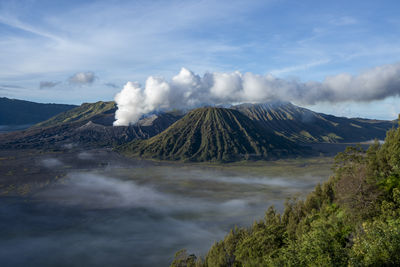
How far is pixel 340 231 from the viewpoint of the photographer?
1873 inches

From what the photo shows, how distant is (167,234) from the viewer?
7888 centimetres

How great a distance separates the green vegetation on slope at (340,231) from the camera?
32.3 metres

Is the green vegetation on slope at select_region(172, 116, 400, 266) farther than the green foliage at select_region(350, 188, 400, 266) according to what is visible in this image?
Yes

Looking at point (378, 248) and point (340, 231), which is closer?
point (378, 248)

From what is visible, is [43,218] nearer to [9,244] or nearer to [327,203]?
[9,244]

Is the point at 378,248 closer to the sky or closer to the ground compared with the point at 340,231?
closer to the sky

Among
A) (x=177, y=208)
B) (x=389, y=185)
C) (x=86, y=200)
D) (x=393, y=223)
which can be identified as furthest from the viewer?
(x=86, y=200)

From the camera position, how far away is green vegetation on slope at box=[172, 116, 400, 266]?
32312 mm

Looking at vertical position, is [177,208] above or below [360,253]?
below

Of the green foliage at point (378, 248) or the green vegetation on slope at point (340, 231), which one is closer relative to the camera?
the green foliage at point (378, 248)

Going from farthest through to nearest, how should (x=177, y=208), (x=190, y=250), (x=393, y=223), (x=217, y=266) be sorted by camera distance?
(x=177, y=208) → (x=190, y=250) → (x=217, y=266) → (x=393, y=223)

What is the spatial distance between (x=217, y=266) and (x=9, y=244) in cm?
5687

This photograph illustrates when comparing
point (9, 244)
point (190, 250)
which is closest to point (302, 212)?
point (190, 250)

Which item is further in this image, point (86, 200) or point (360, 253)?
point (86, 200)
